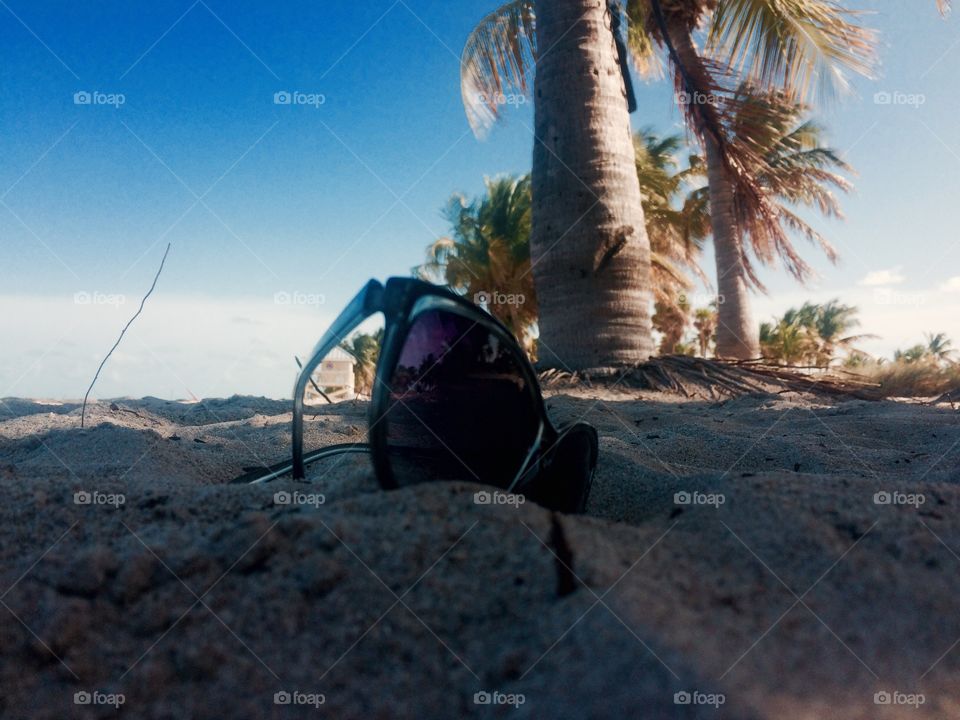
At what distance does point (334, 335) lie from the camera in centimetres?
118

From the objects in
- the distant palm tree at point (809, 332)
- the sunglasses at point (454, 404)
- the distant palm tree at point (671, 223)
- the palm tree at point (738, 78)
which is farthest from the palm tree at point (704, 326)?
the sunglasses at point (454, 404)

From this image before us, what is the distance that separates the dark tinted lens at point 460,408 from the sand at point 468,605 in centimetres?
14

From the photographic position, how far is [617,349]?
500 centimetres

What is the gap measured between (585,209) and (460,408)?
419cm

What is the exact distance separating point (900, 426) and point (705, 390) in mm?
1703

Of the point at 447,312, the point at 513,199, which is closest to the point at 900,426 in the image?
the point at 447,312

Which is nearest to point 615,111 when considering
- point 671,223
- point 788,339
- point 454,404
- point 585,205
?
point 585,205

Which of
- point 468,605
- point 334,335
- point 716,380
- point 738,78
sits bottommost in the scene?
point 468,605

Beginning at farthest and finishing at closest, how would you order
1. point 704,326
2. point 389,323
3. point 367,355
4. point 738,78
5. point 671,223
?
point 704,326, point 671,223, point 738,78, point 367,355, point 389,323

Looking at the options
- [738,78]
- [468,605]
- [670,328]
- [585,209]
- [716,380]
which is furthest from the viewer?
[670,328]

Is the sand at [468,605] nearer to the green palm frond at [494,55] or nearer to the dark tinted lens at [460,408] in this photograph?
the dark tinted lens at [460,408]

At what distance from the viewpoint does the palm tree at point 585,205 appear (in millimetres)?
5031

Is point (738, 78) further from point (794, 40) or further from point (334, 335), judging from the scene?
point (334, 335)

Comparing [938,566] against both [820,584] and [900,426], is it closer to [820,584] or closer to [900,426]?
[820,584]
